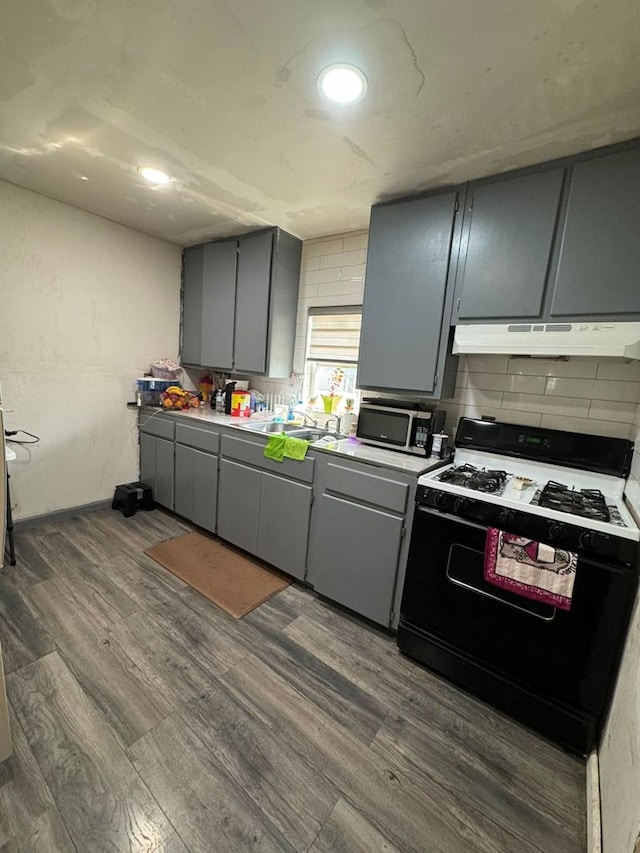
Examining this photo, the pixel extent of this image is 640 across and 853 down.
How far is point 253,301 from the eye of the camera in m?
2.82

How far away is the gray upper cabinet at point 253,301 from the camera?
9.02ft

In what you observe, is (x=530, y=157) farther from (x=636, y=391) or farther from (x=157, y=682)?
(x=157, y=682)

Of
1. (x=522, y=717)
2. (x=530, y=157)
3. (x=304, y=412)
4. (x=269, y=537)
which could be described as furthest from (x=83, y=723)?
(x=530, y=157)

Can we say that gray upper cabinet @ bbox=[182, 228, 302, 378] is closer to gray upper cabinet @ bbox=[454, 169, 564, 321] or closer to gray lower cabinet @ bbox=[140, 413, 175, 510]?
gray lower cabinet @ bbox=[140, 413, 175, 510]

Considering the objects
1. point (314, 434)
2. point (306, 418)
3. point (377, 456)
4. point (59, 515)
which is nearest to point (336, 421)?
point (314, 434)

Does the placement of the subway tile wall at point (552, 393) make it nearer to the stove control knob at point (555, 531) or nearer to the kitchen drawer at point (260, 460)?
the stove control knob at point (555, 531)

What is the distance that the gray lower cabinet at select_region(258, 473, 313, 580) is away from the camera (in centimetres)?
215

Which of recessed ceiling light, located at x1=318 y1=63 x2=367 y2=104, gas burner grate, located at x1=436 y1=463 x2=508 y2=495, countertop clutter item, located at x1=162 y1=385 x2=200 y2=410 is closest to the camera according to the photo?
recessed ceiling light, located at x1=318 y1=63 x2=367 y2=104

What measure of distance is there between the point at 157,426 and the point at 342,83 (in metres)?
2.67

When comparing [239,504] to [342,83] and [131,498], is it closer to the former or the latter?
[131,498]

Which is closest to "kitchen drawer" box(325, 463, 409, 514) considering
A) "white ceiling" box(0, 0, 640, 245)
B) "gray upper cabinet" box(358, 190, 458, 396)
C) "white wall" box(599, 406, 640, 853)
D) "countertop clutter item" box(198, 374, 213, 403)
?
"gray upper cabinet" box(358, 190, 458, 396)

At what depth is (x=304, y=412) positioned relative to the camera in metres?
2.88

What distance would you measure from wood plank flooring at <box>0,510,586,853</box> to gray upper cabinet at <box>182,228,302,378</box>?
6.27ft

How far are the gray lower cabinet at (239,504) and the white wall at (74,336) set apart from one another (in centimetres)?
125
